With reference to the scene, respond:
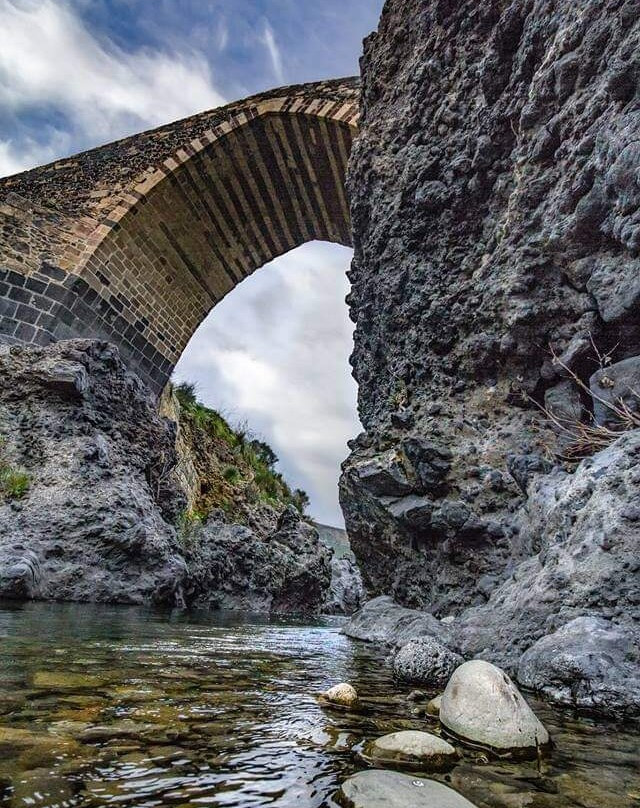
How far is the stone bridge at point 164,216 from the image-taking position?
8750mm

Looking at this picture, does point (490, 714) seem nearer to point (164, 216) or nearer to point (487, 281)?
point (487, 281)

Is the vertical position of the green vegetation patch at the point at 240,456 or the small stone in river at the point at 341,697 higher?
the green vegetation patch at the point at 240,456

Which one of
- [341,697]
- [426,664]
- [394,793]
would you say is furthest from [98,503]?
[394,793]

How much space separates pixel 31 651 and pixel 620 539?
2.48 meters

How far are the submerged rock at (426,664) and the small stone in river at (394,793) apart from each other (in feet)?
3.80

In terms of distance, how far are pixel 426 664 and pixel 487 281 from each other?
3.24 m

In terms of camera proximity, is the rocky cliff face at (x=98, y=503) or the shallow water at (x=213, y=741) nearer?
the shallow water at (x=213, y=741)

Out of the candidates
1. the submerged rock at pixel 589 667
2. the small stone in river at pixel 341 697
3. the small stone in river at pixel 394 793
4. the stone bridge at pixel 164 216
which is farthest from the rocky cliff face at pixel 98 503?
the small stone in river at pixel 394 793

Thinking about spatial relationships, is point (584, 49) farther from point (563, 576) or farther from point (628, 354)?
point (563, 576)

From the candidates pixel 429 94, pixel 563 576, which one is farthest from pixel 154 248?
pixel 563 576

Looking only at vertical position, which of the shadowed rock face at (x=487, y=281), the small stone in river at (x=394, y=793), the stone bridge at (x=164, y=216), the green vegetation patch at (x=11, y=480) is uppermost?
the stone bridge at (x=164, y=216)

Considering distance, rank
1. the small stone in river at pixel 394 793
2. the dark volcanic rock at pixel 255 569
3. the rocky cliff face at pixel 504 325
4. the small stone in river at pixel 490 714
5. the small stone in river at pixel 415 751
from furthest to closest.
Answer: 1. the dark volcanic rock at pixel 255 569
2. the rocky cliff face at pixel 504 325
3. the small stone in river at pixel 490 714
4. the small stone in river at pixel 415 751
5. the small stone in river at pixel 394 793

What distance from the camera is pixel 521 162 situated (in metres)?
4.01

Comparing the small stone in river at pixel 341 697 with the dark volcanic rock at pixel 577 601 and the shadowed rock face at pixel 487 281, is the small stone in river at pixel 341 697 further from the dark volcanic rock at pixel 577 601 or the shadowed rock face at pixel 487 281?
the shadowed rock face at pixel 487 281
